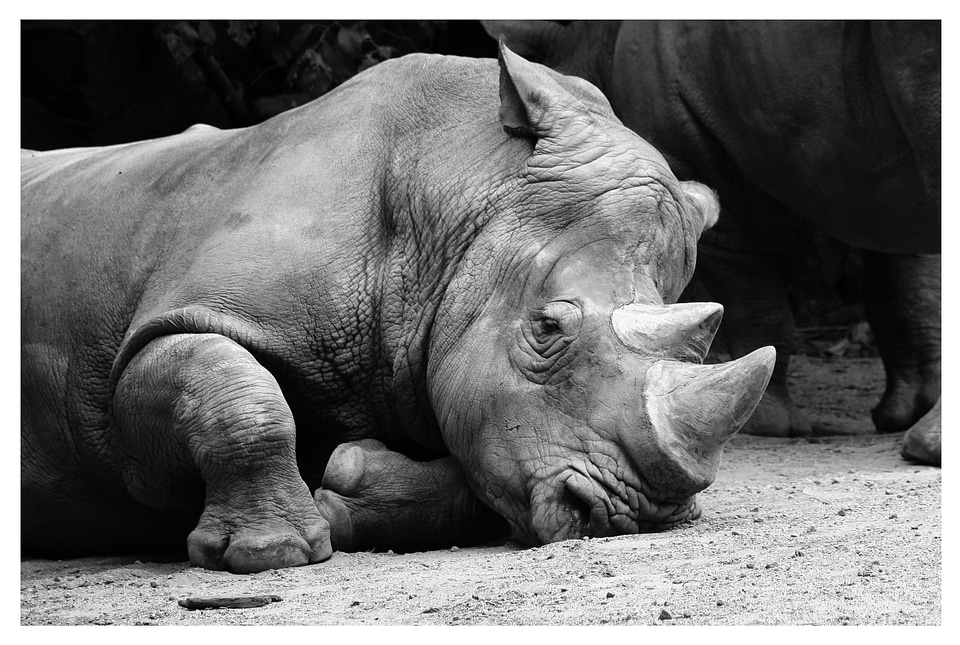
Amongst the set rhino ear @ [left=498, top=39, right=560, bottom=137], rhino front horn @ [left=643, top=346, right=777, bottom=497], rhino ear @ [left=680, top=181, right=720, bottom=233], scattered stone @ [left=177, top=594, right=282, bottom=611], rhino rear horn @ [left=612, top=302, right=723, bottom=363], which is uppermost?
rhino ear @ [left=498, top=39, right=560, bottom=137]

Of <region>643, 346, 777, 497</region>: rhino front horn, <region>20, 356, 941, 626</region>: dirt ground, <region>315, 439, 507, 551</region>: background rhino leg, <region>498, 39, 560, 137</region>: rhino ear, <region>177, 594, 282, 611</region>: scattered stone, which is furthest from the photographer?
<region>498, 39, 560, 137</region>: rhino ear

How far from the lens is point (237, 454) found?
13.7 feet

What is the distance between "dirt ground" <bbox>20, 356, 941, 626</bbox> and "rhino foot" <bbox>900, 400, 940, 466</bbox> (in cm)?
77

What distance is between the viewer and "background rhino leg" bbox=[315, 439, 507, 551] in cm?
441

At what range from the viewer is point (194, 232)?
4.79 metres

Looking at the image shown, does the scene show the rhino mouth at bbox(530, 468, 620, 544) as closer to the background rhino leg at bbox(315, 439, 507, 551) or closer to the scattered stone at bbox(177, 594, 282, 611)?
the background rhino leg at bbox(315, 439, 507, 551)

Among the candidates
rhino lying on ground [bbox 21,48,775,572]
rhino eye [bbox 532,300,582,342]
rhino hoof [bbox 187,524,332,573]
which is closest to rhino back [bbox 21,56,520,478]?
→ rhino lying on ground [bbox 21,48,775,572]

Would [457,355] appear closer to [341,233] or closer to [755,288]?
[341,233]

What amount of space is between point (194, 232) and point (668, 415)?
5.68ft

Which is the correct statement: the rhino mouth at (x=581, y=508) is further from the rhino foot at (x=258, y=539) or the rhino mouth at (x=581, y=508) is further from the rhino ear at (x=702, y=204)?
the rhino ear at (x=702, y=204)

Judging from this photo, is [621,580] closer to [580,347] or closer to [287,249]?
[580,347]

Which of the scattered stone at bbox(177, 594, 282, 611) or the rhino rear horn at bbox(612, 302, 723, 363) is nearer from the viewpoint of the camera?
the scattered stone at bbox(177, 594, 282, 611)
